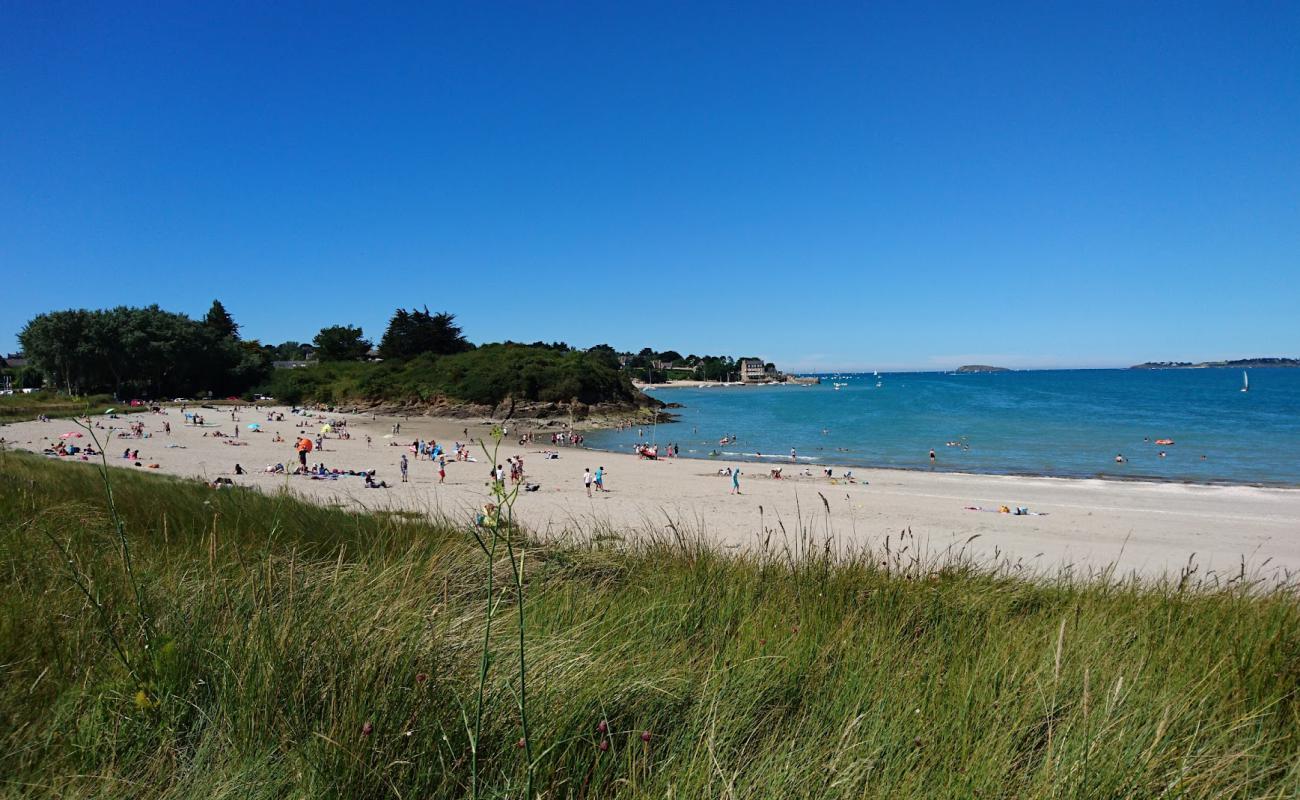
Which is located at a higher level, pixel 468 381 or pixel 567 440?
pixel 468 381

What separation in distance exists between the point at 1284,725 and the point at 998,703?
1315mm

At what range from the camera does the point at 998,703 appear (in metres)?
2.11

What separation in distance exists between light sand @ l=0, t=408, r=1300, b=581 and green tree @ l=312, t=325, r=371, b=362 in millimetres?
59865

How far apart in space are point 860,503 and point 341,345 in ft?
292

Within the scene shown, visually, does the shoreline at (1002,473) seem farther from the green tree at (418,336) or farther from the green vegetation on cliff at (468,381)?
the green tree at (418,336)

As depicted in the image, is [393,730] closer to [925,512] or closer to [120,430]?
[925,512]

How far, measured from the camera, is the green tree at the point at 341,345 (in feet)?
301

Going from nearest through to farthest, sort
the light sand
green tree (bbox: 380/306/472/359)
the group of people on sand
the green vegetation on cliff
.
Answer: the light sand → the group of people on sand → the green vegetation on cliff → green tree (bbox: 380/306/472/359)

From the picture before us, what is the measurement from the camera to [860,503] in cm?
1973

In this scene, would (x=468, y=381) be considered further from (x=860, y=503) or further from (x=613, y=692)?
(x=613, y=692)

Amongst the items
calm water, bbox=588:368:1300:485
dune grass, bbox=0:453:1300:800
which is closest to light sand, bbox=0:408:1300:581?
dune grass, bbox=0:453:1300:800

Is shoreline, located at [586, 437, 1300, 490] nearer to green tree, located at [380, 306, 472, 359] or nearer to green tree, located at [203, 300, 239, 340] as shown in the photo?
green tree, located at [380, 306, 472, 359]

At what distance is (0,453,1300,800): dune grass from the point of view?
68.1 inches

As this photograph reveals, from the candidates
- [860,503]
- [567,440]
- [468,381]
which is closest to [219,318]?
[468,381]
